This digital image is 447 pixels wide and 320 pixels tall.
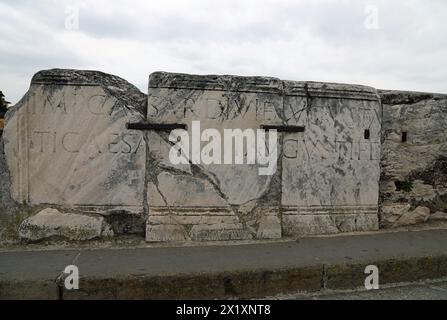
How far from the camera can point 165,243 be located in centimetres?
287

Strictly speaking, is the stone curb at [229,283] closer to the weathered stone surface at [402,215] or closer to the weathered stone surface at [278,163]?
the weathered stone surface at [278,163]

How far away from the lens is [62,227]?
284 cm

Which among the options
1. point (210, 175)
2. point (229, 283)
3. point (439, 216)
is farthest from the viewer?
point (439, 216)

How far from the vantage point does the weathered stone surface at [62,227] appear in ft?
9.17

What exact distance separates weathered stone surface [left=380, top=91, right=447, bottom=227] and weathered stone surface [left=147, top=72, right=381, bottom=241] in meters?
0.17

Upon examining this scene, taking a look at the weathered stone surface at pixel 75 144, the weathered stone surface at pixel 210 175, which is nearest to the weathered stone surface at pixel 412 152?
the weathered stone surface at pixel 210 175

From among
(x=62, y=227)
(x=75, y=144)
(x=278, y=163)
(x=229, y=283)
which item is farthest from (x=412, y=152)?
(x=62, y=227)

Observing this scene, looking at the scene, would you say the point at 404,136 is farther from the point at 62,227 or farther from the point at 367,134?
the point at 62,227

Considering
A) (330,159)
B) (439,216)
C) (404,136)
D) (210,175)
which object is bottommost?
(439,216)

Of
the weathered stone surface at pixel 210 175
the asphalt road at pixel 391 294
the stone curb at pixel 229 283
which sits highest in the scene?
the weathered stone surface at pixel 210 175

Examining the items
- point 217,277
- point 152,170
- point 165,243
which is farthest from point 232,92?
point 217,277

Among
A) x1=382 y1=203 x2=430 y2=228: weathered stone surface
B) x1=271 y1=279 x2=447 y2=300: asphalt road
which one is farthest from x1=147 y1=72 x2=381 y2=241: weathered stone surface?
x1=271 y1=279 x2=447 y2=300: asphalt road

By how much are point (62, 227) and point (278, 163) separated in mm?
1773

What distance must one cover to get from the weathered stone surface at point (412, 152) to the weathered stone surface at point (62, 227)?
2.48m
